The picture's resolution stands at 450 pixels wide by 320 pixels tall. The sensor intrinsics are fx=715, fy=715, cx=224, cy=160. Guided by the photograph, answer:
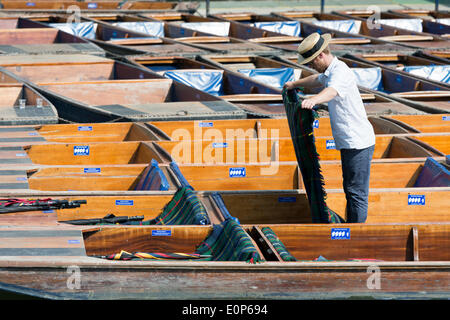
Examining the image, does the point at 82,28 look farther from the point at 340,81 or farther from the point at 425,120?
the point at 340,81

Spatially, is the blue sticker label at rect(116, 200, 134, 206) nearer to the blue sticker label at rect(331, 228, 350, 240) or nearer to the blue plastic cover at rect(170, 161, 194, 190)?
the blue plastic cover at rect(170, 161, 194, 190)

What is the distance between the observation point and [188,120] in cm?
952

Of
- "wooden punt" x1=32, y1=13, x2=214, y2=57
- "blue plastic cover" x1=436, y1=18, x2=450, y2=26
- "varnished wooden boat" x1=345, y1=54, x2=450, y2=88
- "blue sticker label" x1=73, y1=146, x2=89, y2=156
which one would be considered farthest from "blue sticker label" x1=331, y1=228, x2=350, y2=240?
"blue plastic cover" x1=436, y1=18, x2=450, y2=26

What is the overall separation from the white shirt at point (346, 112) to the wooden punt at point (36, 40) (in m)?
8.37

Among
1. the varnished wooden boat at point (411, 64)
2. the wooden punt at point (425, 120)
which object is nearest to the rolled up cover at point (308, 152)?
the wooden punt at point (425, 120)

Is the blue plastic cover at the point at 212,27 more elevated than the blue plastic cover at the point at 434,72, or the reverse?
the blue plastic cover at the point at 212,27

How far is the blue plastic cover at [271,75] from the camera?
12.7 m

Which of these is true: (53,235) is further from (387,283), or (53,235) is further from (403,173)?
(403,173)

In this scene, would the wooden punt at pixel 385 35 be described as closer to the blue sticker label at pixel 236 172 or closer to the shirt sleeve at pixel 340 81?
the blue sticker label at pixel 236 172

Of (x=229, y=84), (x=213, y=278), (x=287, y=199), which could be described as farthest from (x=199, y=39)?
(x=213, y=278)

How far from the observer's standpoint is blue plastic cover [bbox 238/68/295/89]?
1270cm

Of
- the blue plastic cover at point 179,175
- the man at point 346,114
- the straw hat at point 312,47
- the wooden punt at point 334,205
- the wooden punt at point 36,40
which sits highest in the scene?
the straw hat at point 312,47

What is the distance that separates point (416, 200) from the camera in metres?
6.88

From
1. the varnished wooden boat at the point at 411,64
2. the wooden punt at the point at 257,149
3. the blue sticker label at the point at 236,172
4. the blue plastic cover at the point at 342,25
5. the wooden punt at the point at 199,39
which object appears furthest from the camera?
the blue plastic cover at the point at 342,25
